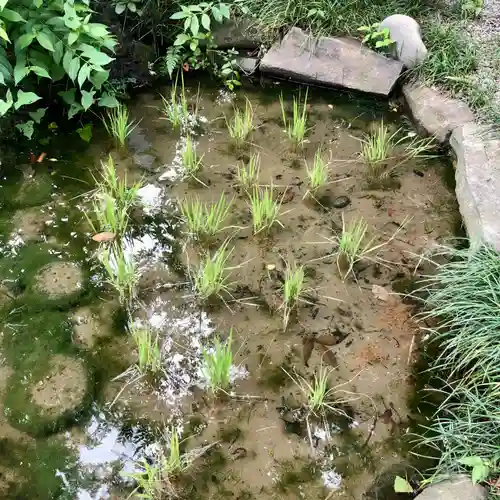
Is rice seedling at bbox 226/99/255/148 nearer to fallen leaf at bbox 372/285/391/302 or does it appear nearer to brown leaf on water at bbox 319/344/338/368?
fallen leaf at bbox 372/285/391/302

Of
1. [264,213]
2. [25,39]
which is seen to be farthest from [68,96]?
[264,213]

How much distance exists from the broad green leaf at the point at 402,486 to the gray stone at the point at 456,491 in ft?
0.33

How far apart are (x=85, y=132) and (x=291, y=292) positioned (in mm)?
2109

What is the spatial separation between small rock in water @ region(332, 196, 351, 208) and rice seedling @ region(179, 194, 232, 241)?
72cm

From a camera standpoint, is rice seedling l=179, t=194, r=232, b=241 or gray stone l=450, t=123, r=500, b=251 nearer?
gray stone l=450, t=123, r=500, b=251

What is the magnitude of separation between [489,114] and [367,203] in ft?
3.71

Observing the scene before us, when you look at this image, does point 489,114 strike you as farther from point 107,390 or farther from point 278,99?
point 107,390

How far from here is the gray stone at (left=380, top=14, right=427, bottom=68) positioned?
4.46m

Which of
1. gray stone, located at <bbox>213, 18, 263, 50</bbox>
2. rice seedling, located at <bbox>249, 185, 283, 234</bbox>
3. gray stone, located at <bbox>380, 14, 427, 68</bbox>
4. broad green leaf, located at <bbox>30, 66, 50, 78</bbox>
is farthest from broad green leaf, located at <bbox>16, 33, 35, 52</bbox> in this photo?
gray stone, located at <bbox>380, 14, 427, 68</bbox>

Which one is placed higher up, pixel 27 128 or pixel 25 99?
pixel 25 99

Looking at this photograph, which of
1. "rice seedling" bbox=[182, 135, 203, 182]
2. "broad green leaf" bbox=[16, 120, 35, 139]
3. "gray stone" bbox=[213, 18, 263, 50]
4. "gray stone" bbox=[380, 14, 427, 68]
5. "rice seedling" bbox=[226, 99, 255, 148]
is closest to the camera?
"rice seedling" bbox=[182, 135, 203, 182]

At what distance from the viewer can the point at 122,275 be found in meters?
3.04

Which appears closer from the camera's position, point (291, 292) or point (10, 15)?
point (291, 292)

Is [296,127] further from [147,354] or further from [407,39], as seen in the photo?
[147,354]
